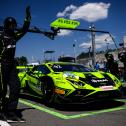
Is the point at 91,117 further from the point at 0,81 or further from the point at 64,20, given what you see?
the point at 64,20

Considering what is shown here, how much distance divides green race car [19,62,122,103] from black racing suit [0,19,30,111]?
4.84 ft

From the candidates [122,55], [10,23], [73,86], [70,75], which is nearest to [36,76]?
[70,75]

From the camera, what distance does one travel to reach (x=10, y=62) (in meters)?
4.98

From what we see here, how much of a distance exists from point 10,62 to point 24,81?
3.43 m

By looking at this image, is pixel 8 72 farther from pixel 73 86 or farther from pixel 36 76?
pixel 36 76

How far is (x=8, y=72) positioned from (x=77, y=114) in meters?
1.78

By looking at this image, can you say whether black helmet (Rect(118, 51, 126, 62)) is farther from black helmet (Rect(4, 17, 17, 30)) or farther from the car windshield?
black helmet (Rect(4, 17, 17, 30))

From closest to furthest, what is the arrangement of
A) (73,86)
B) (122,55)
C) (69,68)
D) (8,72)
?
(8,72) → (73,86) → (69,68) → (122,55)

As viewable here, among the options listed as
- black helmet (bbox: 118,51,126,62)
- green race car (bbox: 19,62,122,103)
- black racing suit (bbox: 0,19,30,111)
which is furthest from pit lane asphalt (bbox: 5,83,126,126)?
black helmet (bbox: 118,51,126,62)

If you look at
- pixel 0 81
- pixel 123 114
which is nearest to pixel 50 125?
pixel 0 81

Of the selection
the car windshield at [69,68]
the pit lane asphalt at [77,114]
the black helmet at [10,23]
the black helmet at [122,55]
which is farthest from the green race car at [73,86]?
the black helmet at [122,55]

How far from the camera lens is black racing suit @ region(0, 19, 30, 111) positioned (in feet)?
16.2

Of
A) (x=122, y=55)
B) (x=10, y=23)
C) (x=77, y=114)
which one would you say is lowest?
(x=77, y=114)

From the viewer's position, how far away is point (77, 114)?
5727 millimetres
